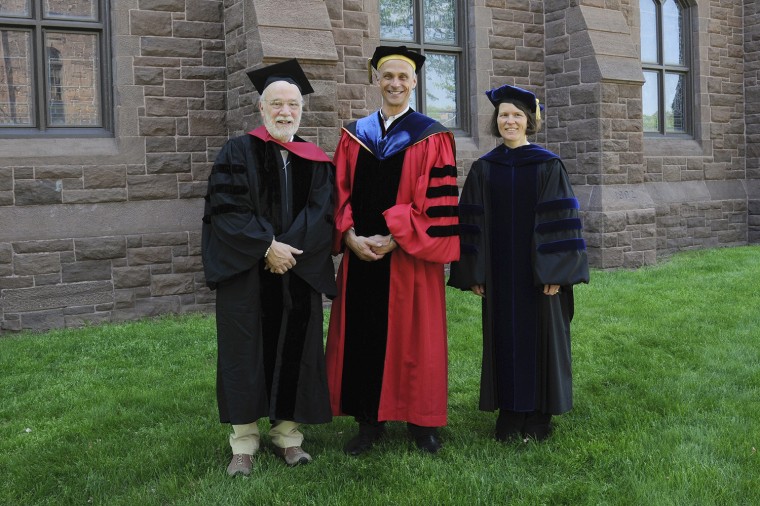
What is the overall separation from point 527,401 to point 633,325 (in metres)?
2.95

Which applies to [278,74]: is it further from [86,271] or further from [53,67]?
[53,67]

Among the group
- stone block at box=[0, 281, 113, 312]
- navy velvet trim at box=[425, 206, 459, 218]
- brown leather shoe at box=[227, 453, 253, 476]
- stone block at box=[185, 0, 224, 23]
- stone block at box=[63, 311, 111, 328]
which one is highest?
stone block at box=[185, 0, 224, 23]

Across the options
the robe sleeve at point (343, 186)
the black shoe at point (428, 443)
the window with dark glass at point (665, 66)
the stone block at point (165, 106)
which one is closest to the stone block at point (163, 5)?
the stone block at point (165, 106)

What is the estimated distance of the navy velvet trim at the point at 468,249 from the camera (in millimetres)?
4273

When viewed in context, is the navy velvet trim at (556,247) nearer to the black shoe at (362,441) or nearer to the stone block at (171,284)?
the black shoe at (362,441)

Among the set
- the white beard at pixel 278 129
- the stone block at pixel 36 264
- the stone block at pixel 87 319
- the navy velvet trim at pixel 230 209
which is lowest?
the stone block at pixel 87 319

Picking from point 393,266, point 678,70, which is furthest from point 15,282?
point 678,70

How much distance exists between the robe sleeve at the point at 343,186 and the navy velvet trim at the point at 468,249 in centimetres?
61

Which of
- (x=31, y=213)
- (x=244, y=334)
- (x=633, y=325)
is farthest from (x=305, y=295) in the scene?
(x=31, y=213)

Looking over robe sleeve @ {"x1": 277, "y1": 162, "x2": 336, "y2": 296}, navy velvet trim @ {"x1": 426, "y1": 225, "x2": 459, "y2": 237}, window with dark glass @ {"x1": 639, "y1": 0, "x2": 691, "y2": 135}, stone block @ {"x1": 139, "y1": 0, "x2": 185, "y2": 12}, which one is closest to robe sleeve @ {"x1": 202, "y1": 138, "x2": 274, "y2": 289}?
robe sleeve @ {"x1": 277, "y1": 162, "x2": 336, "y2": 296}

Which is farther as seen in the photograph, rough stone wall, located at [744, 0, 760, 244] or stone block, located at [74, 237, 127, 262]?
rough stone wall, located at [744, 0, 760, 244]

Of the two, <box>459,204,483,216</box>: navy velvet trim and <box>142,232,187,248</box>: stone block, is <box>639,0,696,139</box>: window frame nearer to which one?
<box>142,232,187,248</box>: stone block

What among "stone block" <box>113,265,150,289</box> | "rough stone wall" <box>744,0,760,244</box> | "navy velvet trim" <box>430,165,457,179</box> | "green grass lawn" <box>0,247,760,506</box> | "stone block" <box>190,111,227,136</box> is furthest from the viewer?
"rough stone wall" <box>744,0,760,244</box>

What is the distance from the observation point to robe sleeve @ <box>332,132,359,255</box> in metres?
4.18
